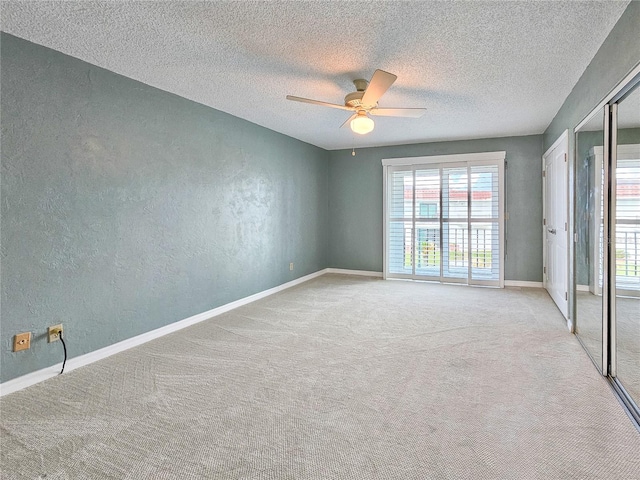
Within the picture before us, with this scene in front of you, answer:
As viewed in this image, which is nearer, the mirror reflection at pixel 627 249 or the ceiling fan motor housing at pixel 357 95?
the mirror reflection at pixel 627 249

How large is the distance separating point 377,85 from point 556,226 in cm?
310

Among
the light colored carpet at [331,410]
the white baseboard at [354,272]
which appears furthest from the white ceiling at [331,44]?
the white baseboard at [354,272]

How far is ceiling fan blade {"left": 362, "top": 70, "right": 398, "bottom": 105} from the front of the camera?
2.50m

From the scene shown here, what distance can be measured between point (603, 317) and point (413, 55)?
2.30 meters

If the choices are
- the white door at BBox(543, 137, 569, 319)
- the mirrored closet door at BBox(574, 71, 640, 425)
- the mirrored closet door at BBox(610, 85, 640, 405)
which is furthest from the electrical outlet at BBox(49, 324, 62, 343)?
the white door at BBox(543, 137, 569, 319)

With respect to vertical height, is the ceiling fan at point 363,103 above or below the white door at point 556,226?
above

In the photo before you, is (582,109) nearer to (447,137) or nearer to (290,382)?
(447,137)

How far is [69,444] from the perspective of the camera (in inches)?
71.6

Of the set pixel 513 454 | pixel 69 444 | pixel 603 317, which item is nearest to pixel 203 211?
pixel 69 444

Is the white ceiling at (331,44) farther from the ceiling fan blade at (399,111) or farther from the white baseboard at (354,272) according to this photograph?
the white baseboard at (354,272)

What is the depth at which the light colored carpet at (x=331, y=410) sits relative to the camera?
5.42ft

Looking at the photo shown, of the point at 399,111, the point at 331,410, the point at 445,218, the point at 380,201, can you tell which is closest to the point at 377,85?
the point at 399,111

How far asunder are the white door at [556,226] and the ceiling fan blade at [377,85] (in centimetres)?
223

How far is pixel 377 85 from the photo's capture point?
268 cm
